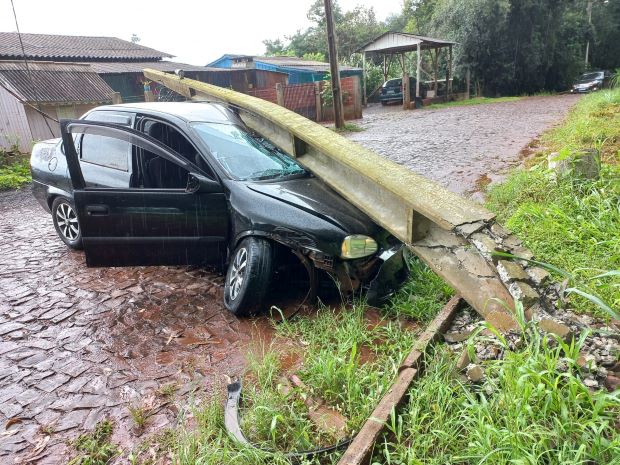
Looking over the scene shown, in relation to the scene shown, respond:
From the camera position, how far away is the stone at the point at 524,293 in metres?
2.49

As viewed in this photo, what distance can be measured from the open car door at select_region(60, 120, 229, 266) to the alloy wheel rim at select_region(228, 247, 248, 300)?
290mm

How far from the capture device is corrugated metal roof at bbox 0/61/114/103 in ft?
38.5

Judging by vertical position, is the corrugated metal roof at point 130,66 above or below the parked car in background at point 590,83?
above

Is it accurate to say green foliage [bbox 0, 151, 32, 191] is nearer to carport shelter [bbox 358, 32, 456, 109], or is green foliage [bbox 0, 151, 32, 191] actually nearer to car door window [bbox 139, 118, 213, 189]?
car door window [bbox 139, 118, 213, 189]

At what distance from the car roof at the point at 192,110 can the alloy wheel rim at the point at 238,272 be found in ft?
5.45

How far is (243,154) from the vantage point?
4266mm

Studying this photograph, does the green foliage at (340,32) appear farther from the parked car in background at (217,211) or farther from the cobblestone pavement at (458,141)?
the parked car in background at (217,211)

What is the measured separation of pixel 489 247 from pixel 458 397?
99cm

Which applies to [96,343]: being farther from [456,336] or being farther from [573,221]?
[573,221]

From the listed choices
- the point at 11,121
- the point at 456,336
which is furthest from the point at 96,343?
the point at 11,121

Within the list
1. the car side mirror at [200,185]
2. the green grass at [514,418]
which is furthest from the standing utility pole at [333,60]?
the green grass at [514,418]

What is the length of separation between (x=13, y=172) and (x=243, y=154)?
9.24 meters

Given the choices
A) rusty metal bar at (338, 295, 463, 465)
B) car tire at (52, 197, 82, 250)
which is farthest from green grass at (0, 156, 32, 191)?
rusty metal bar at (338, 295, 463, 465)

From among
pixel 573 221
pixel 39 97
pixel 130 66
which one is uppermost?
pixel 130 66
